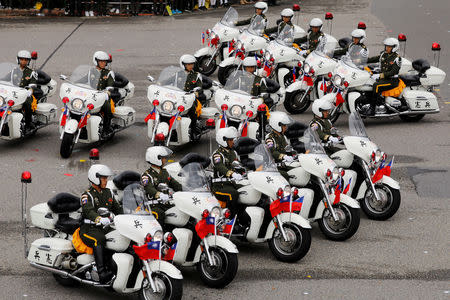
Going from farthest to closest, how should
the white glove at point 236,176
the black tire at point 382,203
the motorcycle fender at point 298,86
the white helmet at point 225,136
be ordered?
the motorcycle fender at point 298,86 → the black tire at point 382,203 → the white helmet at point 225,136 → the white glove at point 236,176

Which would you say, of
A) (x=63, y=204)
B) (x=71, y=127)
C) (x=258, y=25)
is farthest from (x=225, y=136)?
(x=258, y=25)

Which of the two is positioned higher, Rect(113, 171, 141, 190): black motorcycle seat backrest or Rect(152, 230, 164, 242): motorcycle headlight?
Rect(113, 171, 141, 190): black motorcycle seat backrest

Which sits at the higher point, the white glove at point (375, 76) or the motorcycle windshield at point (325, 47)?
the motorcycle windshield at point (325, 47)

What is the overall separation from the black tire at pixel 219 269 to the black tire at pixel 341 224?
2.18m

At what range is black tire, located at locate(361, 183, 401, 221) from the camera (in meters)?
12.8

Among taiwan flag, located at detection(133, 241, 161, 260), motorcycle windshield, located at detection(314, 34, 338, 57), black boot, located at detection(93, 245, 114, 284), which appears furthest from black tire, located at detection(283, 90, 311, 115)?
taiwan flag, located at detection(133, 241, 161, 260)

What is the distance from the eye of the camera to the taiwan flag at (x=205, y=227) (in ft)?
34.3

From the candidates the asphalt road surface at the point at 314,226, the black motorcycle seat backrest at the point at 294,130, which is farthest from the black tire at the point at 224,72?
the black motorcycle seat backrest at the point at 294,130

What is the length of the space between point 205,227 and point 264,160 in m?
1.63

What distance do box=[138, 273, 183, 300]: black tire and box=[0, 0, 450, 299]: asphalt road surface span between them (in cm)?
69

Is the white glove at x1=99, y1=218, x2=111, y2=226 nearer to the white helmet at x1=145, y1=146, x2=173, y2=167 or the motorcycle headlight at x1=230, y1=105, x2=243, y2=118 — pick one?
the white helmet at x1=145, y1=146, x2=173, y2=167

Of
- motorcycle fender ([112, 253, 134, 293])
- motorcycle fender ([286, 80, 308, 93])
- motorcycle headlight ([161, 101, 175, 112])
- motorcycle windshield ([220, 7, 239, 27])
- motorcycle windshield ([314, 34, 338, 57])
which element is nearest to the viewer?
motorcycle fender ([112, 253, 134, 293])

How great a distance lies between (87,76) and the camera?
16.3 m

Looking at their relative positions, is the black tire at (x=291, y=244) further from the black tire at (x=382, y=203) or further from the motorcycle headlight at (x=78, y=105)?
the motorcycle headlight at (x=78, y=105)
